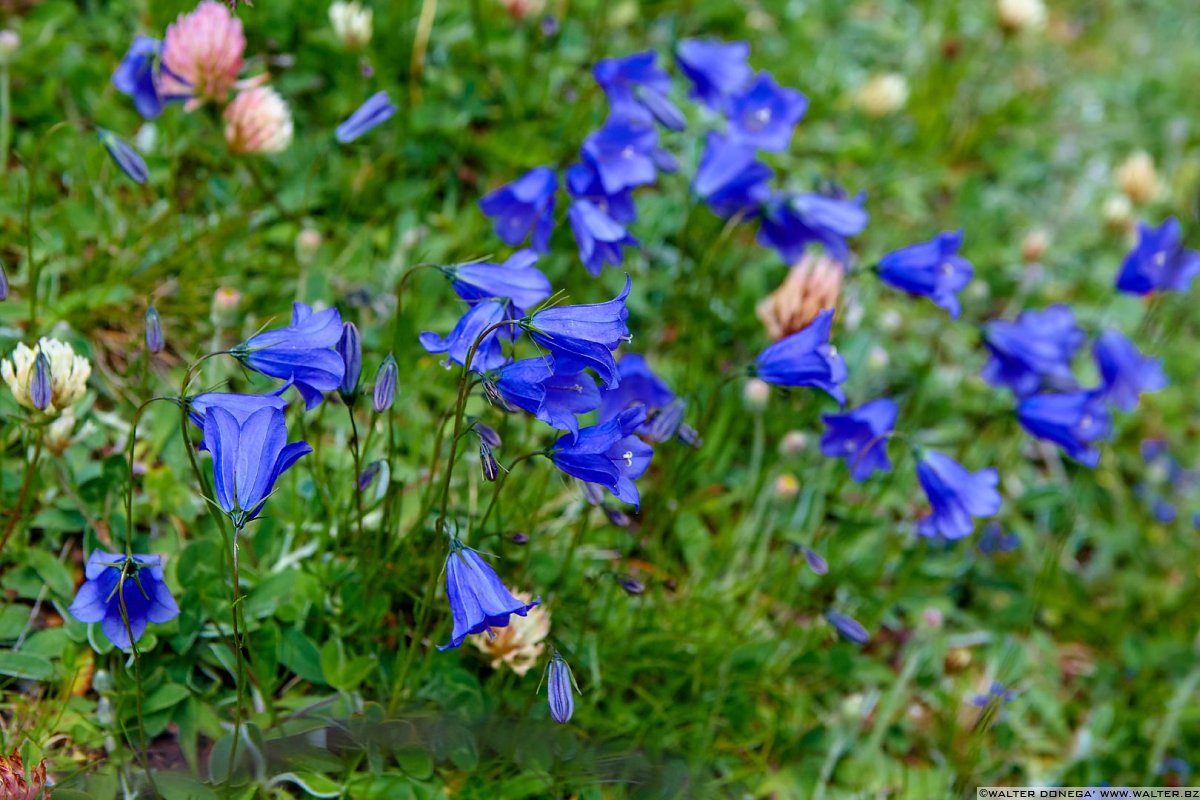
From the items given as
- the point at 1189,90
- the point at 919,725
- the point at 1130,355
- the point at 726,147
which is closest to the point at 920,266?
the point at 726,147

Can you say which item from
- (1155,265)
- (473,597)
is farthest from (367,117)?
(1155,265)

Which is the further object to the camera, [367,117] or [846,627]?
[367,117]

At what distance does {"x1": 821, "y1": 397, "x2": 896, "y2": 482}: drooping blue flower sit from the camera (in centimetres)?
307

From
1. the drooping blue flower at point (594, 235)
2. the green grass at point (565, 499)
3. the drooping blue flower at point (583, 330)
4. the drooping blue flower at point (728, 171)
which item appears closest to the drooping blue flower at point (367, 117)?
the green grass at point (565, 499)

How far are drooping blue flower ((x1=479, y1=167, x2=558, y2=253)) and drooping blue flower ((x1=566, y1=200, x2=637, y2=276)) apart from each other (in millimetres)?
124

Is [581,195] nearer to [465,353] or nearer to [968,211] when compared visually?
[465,353]

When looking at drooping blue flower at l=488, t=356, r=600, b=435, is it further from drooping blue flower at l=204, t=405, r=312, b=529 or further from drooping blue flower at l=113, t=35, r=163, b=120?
drooping blue flower at l=113, t=35, r=163, b=120

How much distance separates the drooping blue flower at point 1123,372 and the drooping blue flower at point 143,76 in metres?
3.31

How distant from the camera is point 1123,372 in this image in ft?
12.1

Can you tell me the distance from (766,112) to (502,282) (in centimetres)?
158

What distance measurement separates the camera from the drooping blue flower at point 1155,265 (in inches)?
140

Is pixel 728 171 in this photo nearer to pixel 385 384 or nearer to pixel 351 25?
pixel 351 25

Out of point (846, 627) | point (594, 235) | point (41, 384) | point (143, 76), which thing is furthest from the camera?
point (143, 76)

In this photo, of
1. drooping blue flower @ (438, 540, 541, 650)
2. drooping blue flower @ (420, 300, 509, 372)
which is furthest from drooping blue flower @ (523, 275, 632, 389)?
drooping blue flower @ (438, 540, 541, 650)
